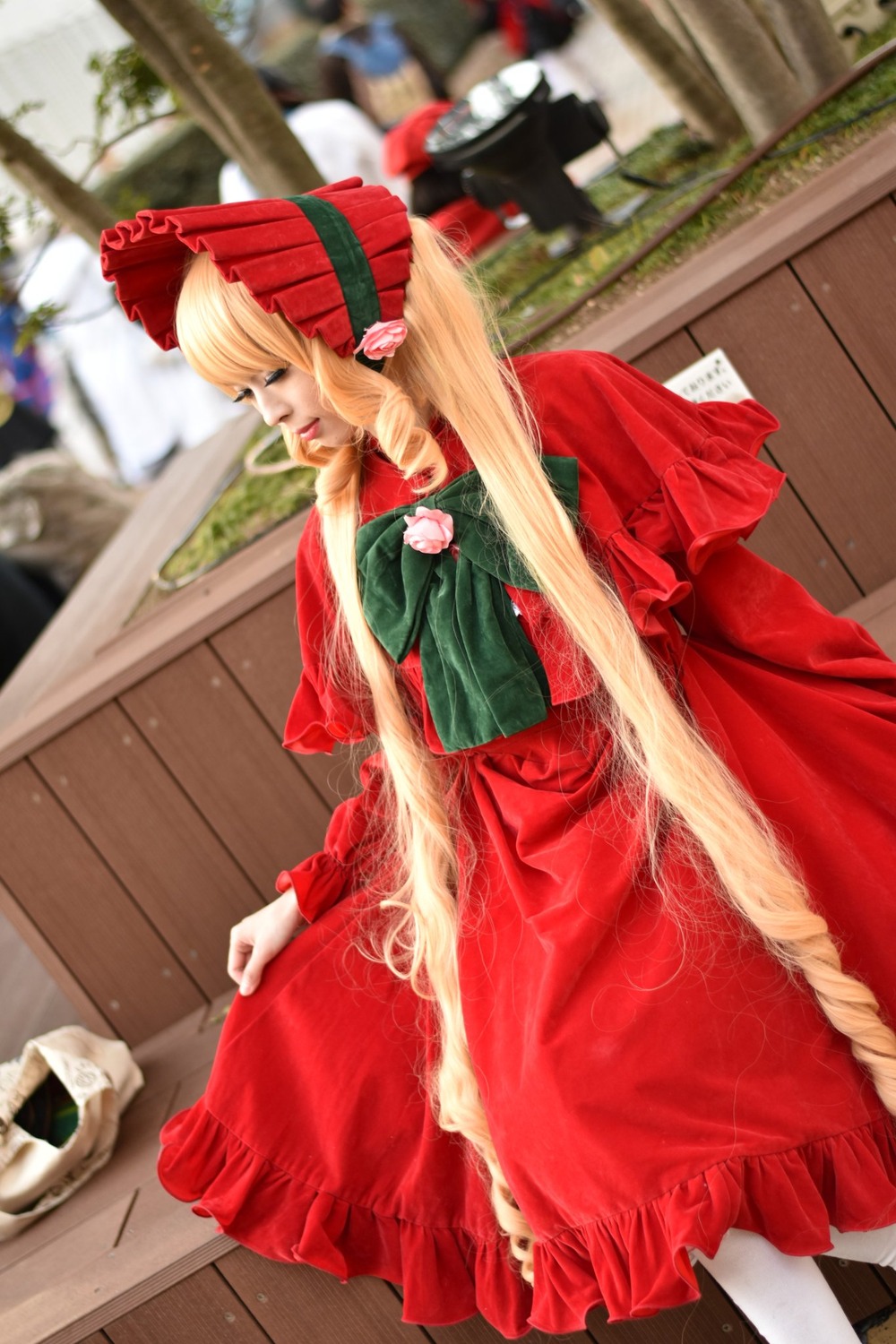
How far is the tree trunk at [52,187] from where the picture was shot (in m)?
2.98

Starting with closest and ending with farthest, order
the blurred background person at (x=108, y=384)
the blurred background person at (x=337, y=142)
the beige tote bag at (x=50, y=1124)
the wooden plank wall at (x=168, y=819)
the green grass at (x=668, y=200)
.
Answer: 1. the beige tote bag at (x=50, y=1124)
2. the wooden plank wall at (x=168, y=819)
3. the green grass at (x=668, y=200)
4. the blurred background person at (x=337, y=142)
5. the blurred background person at (x=108, y=384)

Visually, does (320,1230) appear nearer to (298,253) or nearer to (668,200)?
(298,253)

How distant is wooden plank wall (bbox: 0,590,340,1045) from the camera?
2.17 metres

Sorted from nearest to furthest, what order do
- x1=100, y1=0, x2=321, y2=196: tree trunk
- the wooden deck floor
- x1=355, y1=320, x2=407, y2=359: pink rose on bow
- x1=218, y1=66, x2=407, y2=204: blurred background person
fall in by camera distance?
x1=355, y1=320, x2=407, y2=359: pink rose on bow < x1=100, y1=0, x2=321, y2=196: tree trunk < the wooden deck floor < x1=218, y1=66, x2=407, y2=204: blurred background person

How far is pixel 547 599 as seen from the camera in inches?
54.0

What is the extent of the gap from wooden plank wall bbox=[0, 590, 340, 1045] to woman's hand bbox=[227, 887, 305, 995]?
58 centimetres

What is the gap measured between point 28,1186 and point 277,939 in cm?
71

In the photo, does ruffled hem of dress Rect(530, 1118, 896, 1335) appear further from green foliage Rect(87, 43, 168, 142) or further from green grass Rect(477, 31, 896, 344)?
green foliage Rect(87, 43, 168, 142)

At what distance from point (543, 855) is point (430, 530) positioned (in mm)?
412

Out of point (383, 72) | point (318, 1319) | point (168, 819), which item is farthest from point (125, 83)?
point (383, 72)

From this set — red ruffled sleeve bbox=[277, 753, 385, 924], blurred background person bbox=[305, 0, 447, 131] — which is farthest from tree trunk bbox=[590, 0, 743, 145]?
blurred background person bbox=[305, 0, 447, 131]

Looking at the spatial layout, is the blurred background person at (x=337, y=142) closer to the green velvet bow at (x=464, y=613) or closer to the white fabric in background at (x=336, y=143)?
the white fabric in background at (x=336, y=143)

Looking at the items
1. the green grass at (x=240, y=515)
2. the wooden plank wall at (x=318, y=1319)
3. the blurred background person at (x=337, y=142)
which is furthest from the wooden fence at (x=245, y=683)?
the blurred background person at (x=337, y=142)

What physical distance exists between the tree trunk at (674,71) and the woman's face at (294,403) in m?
1.77
